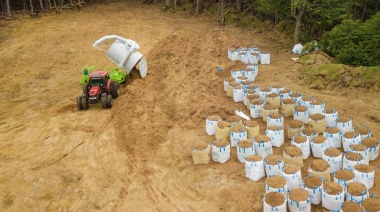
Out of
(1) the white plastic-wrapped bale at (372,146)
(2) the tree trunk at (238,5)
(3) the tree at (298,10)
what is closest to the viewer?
(1) the white plastic-wrapped bale at (372,146)

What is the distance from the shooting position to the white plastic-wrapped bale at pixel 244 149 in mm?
9516

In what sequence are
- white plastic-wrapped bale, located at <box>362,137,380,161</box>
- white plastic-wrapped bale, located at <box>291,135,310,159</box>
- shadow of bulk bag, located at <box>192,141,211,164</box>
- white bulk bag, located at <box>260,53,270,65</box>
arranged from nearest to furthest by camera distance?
1. white plastic-wrapped bale, located at <box>362,137,380,161</box>
2. white plastic-wrapped bale, located at <box>291,135,310,159</box>
3. shadow of bulk bag, located at <box>192,141,211,164</box>
4. white bulk bag, located at <box>260,53,270,65</box>

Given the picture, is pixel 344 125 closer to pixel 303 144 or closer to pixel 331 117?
pixel 331 117

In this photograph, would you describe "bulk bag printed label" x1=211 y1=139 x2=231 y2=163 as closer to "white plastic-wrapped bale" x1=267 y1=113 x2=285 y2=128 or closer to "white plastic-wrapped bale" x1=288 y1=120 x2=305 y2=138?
"white plastic-wrapped bale" x1=267 y1=113 x2=285 y2=128

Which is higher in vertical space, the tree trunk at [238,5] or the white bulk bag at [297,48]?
the tree trunk at [238,5]

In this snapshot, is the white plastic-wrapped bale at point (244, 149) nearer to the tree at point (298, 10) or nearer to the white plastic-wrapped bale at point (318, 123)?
the white plastic-wrapped bale at point (318, 123)

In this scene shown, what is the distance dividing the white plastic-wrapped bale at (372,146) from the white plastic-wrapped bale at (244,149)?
2753 mm

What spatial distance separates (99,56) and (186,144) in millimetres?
9608

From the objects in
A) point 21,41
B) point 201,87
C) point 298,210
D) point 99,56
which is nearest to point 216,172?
point 298,210

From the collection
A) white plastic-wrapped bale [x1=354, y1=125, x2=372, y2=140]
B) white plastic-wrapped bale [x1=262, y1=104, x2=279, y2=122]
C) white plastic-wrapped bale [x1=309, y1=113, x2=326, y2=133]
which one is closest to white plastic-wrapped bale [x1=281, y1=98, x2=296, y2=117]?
white plastic-wrapped bale [x1=262, y1=104, x2=279, y2=122]

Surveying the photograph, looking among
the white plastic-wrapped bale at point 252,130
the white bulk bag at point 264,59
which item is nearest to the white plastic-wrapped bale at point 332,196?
the white plastic-wrapped bale at point 252,130

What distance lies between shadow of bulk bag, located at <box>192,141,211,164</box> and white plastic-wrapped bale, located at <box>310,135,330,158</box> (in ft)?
8.40

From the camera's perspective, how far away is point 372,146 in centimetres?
948

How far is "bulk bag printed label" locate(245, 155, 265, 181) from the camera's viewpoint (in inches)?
350
